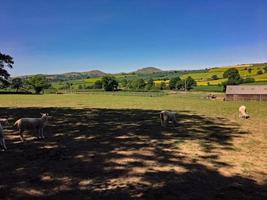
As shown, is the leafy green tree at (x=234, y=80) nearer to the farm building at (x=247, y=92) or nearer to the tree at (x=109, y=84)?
the farm building at (x=247, y=92)

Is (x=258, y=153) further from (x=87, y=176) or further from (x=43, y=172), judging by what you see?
(x=43, y=172)

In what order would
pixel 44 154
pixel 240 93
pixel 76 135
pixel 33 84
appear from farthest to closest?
pixel 33 84 → pixel 240 93 → pixel 76 135 → pixel 44 154

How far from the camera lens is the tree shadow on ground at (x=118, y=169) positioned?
7.75 metres

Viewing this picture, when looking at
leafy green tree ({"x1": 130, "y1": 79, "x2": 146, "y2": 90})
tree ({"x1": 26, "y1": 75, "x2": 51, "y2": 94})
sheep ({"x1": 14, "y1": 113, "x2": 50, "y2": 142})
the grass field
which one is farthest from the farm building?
leafy green tree ({"x1": 130, "y1": 79, "x2": 146, "y2": 90})

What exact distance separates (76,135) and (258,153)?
888cm

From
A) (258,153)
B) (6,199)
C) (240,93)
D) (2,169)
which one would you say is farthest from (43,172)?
(240,93)

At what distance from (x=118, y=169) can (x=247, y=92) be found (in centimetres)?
6767

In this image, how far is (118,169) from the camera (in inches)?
380

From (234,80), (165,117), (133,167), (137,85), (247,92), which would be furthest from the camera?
(137,85)

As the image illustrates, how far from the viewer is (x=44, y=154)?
37.6 feet

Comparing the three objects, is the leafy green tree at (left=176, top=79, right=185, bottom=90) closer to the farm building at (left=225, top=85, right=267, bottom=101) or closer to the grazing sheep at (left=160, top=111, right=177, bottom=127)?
the farm building at (left=225, top=85, right=267, bottom=101)

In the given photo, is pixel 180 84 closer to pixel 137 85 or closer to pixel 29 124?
pixel 137 85

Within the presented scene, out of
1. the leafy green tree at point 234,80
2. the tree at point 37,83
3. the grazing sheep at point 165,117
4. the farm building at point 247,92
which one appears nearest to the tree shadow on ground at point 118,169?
the grazing sheep at point 165,117

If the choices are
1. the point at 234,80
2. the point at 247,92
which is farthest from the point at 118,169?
the point at 234,80
